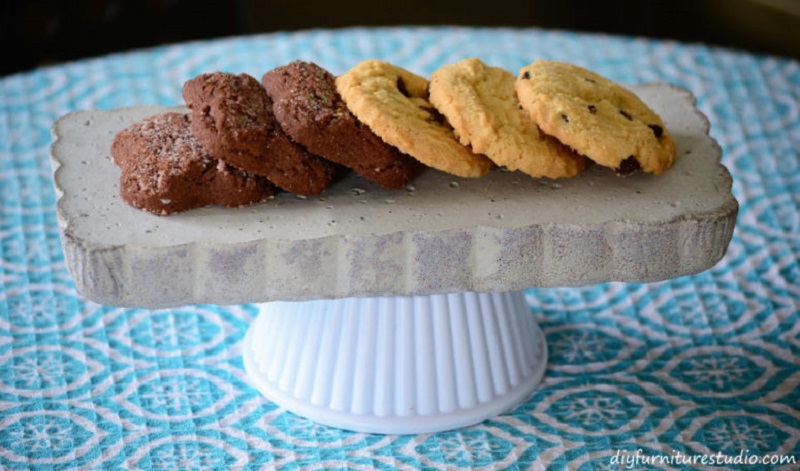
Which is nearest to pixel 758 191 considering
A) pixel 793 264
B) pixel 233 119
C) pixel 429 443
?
pixel 793 264

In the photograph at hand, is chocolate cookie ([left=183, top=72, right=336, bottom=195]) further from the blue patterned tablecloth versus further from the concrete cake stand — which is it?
the blue patterned tablecloth

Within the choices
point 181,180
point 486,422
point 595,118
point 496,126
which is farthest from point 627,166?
point 181,180

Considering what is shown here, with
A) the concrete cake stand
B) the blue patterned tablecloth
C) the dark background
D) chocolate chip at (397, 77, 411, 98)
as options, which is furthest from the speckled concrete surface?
the dark background

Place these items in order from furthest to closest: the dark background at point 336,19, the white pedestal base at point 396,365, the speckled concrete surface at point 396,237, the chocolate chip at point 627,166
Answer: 1. the dark background at point 336,19
2. the white pedestal base at point 396,365
3. the chocolate chip at point 627,166
4. the speckled concrete surface at point 396,237

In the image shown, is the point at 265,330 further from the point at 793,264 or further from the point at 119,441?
the point at 793,264

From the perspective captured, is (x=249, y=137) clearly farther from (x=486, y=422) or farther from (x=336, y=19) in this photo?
(x=336, y=19)

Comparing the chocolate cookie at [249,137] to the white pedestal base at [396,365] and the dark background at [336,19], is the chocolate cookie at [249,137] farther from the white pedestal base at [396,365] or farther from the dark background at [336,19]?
the dark background at [336,19]

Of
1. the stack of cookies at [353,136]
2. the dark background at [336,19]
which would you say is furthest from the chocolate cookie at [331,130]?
the dark background at [336,19]
